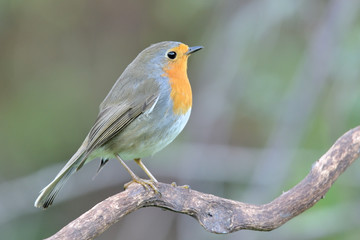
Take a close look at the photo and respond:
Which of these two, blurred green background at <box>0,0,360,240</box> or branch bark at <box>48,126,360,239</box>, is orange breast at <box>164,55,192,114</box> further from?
blurred green background at <box>0,0,360,240</box>

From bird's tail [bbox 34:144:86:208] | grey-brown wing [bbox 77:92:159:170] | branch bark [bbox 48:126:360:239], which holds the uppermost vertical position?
grey-brown wing [bbox 77:92:159:170]

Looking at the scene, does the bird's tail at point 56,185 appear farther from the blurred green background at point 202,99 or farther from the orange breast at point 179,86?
the blurred green background at point 202,99

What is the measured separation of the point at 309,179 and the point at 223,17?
10.2 feet

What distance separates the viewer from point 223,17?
6.20m

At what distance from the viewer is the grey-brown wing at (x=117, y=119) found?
425cm

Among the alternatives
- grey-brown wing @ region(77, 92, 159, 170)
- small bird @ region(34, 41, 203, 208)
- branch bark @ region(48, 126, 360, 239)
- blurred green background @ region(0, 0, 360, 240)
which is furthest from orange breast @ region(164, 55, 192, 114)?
blurred green background @ region(0, 0, 360, 240)

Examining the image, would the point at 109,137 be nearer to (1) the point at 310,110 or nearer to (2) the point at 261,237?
(1) the point at 310,110

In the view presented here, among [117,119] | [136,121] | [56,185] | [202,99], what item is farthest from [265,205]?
[202,99]

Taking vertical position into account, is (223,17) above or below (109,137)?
above

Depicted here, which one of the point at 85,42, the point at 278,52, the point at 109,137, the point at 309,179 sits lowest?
the point at 309,179

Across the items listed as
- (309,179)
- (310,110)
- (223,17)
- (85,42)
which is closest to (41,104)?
(85,42)

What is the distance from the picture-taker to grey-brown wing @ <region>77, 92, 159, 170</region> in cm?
425

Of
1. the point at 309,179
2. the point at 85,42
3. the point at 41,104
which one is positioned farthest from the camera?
the point at 85,42

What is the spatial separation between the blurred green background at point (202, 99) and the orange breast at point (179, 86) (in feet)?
3.52
